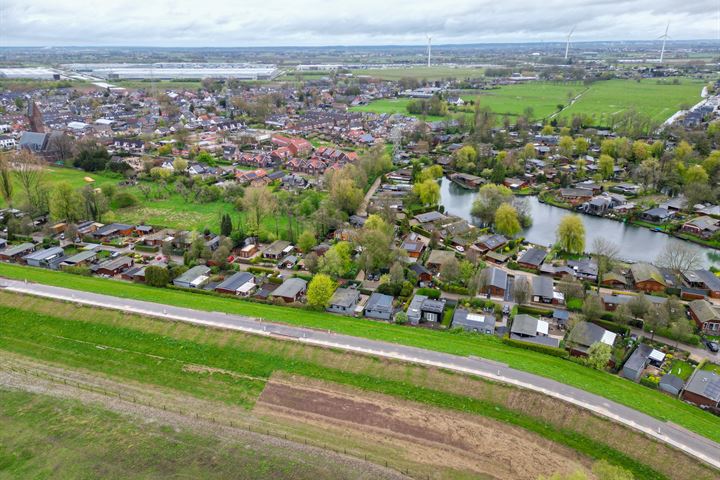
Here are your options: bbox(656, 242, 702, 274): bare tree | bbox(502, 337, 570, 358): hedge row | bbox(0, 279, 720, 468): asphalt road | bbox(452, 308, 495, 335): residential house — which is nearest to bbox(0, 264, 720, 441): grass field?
bbox(502, 337, 570, 358): hedge row

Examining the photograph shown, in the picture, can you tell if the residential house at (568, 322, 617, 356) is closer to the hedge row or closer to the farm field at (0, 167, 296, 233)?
the hedge row

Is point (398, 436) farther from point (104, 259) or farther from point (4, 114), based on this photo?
point (4, 114)

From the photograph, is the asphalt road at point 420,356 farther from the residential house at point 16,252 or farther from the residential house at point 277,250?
the residential house at point 277,250

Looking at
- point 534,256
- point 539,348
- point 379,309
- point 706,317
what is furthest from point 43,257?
point 706,317

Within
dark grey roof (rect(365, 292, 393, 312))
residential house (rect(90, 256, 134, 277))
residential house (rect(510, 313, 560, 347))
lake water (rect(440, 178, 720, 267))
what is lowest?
lake water (rect(440, 178, 720, 267))

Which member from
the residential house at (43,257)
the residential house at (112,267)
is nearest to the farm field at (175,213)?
the residential house at (43,257)

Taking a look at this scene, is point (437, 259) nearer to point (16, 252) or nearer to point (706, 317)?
point (706, 317)
